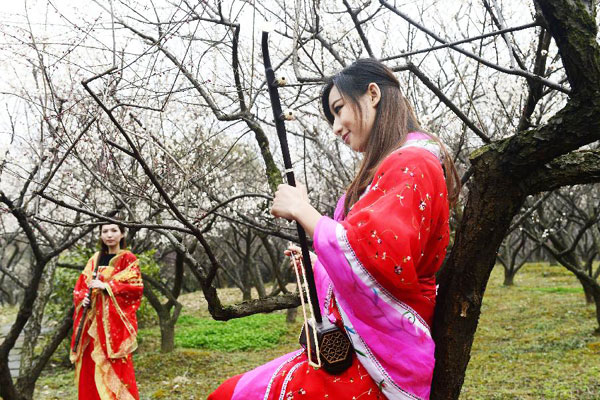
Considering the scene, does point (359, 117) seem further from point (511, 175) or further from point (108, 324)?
point (108, 324)

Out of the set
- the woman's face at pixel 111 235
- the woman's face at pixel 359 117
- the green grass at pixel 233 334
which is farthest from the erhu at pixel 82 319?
the green grass at pixel 233 334

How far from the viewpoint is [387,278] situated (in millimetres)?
1615

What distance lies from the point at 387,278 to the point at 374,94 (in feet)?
2.35

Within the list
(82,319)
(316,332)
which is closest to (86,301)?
(82,319)

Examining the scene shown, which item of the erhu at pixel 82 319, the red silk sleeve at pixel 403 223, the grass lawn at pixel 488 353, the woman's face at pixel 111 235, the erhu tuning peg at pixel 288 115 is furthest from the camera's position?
the grass lawn at pixel 488 353

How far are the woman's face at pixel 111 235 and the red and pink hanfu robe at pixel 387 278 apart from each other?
159 inches

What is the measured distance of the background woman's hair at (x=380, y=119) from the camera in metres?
1.89

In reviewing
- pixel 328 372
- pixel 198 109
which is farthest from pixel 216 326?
pixel 328 372

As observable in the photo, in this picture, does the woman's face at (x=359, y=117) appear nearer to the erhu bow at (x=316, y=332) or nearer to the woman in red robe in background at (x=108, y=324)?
the erhu bow at (x=316, y=332)

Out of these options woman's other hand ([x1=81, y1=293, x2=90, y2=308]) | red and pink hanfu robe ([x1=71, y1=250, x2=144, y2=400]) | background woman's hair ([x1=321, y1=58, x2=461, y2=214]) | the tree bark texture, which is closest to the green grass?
red and pink hanfu robe ([x1=71, y1=250, x2=144, y2=400])

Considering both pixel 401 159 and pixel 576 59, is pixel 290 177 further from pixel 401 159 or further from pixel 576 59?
pixel 576 59

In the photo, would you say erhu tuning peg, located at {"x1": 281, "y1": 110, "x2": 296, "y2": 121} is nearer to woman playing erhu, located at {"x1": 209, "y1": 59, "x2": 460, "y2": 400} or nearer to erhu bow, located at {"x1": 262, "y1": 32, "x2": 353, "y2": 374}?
erhu bow, located at {"x1": 262, "y1": 32, "x2": 353, "y2": 374}

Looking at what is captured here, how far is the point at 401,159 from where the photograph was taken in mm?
1743

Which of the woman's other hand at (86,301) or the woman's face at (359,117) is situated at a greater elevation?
the woman's face at (359,117)
